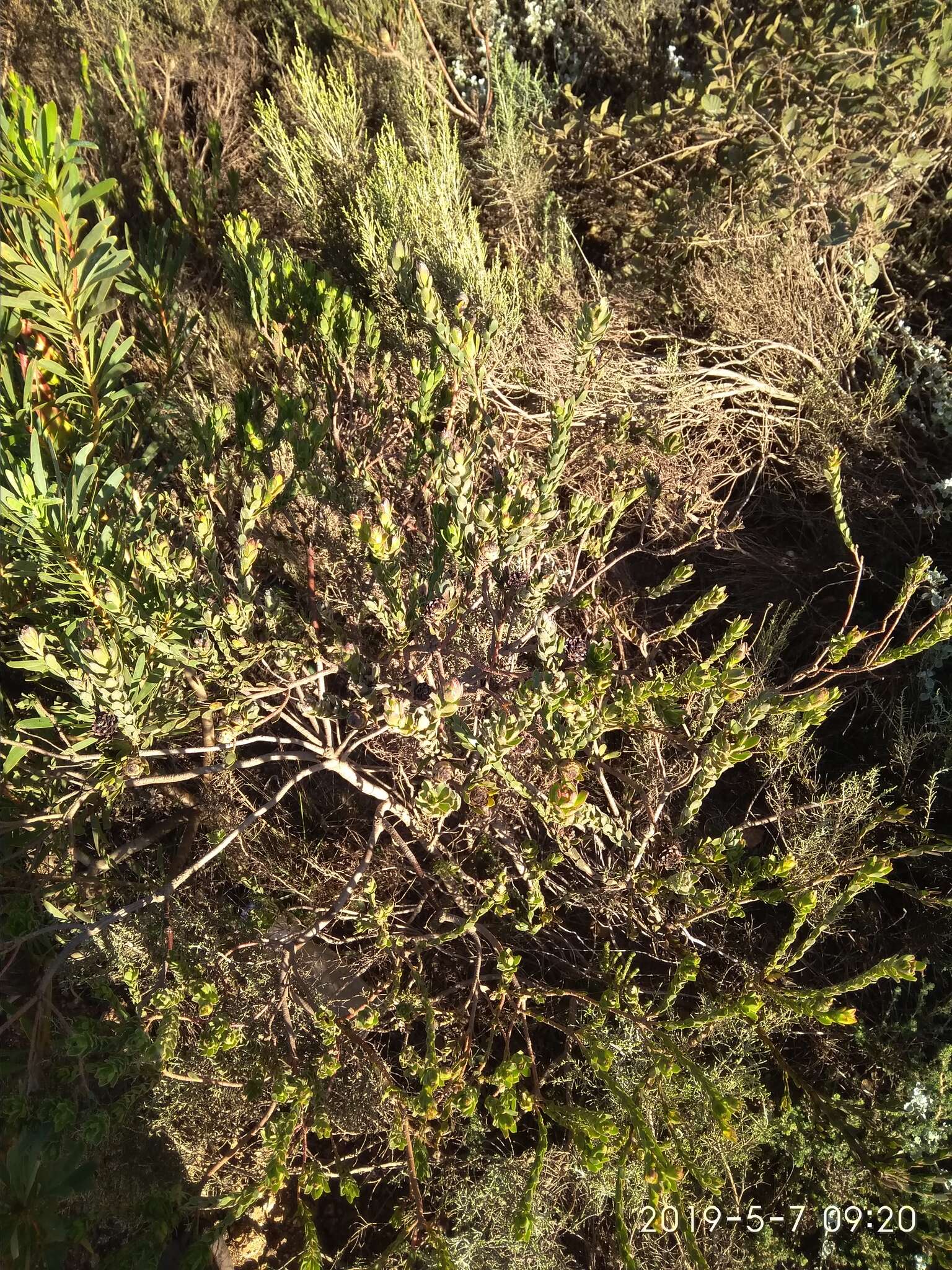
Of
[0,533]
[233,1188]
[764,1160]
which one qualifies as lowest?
[233,1188]

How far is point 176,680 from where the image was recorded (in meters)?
2.06

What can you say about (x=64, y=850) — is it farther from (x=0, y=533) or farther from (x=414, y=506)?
(x=414, y=506)

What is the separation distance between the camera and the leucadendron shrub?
1.61 meters

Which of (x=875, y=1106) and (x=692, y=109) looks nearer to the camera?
(x=875, y=1106)

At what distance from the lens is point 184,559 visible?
1570 mm

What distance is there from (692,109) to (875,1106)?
10.2 ft

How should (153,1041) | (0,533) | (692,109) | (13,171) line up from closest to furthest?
(13,171) < (0,533) < (153,1041) < (692,109)

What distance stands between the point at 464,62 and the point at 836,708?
3253mm

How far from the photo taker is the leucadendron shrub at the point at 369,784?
5.27 feet

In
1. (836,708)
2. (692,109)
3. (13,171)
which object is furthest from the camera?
(692,109)

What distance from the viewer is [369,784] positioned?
2.21 meters

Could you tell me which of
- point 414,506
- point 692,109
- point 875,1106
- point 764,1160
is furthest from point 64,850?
point 692,109

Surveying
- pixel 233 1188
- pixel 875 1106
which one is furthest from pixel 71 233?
pixel 875 1106

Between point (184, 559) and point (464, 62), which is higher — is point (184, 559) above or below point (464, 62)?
below
